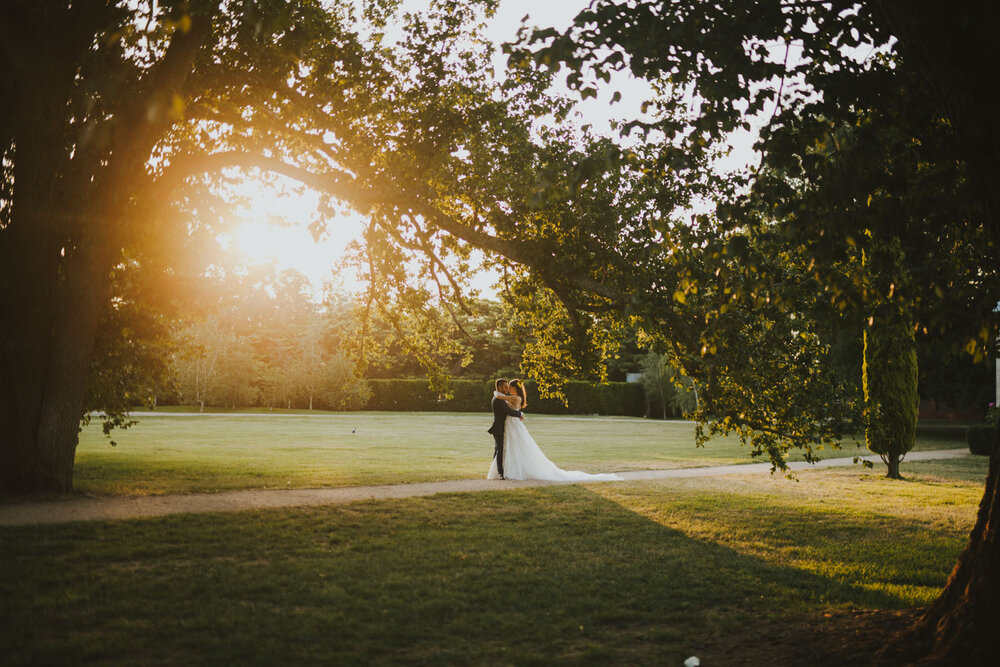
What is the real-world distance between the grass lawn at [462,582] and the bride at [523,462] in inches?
131

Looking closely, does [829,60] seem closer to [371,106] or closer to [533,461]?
[371,106]

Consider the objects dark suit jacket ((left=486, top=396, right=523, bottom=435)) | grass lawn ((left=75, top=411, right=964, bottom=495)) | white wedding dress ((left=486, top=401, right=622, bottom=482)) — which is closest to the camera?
grass lawn ((left=75, top=411, right=964, bottom=495))

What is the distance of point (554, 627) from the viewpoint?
16.4 feet

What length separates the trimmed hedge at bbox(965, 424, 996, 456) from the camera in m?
21.5

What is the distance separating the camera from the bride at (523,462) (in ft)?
45.0

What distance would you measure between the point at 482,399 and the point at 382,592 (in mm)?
43592

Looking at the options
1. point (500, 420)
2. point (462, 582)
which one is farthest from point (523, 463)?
point (462, 582)

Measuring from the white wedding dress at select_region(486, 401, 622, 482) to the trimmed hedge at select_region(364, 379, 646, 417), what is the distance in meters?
33.8

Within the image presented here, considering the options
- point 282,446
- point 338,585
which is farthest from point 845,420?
point 282,446

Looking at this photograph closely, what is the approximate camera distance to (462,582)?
6.09m

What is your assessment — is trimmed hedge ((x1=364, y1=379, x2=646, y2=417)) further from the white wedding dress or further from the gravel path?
the gravel path

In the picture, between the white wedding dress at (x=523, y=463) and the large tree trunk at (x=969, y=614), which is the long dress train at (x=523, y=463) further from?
the large tree trunk at (x=969, y=614)

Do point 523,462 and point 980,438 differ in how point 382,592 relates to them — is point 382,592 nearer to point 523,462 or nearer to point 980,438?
point 523,462

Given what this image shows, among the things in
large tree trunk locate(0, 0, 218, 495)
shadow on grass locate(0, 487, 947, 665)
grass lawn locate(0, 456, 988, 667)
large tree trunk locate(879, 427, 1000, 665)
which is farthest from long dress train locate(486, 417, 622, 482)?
large tree trunk locate(879, 427, 1000, 665)
